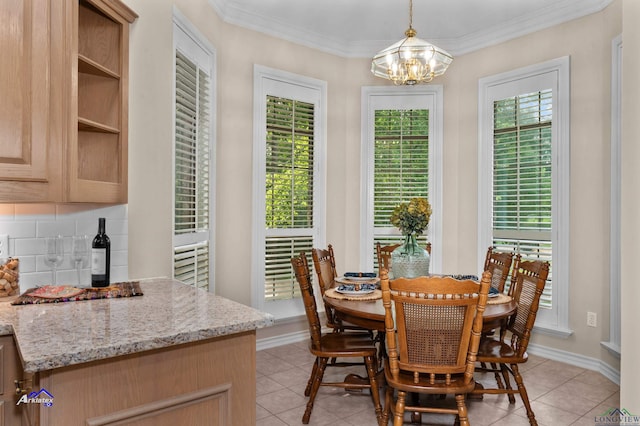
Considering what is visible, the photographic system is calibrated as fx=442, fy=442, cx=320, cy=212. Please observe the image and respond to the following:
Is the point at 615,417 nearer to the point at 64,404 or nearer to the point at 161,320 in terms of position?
the point at 161,320

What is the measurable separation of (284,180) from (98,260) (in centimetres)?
219

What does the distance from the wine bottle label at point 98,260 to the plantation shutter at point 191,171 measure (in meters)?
0.75

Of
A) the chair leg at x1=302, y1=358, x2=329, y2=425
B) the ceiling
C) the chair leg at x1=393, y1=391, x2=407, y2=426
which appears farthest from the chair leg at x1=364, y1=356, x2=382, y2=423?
the ceiling

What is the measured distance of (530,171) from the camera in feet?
12.7

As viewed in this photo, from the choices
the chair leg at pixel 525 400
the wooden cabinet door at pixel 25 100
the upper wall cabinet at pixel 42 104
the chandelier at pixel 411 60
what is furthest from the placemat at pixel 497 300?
the wooden cabinet door at pixel 25 100

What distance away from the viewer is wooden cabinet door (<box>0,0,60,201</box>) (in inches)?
69.9

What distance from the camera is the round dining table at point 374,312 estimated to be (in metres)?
2.32

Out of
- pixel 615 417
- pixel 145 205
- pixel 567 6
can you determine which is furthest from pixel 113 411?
pixel 567 6

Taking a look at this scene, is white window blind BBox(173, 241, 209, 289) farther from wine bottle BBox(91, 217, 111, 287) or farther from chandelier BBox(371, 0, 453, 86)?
chandelier BBox(371, 0, 453, 86)

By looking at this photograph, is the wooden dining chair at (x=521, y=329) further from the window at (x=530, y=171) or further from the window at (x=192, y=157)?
the window at (x=192, y=157)

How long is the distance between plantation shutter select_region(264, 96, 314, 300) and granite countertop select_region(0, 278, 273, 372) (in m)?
2.09

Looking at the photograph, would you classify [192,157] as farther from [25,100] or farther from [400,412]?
[400,412]

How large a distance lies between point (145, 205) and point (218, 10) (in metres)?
1.93

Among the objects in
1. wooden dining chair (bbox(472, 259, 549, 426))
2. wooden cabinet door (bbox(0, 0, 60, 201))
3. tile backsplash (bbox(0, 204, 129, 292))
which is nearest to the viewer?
wooden cabinet door (bbox(0, 0, 60, 201))
